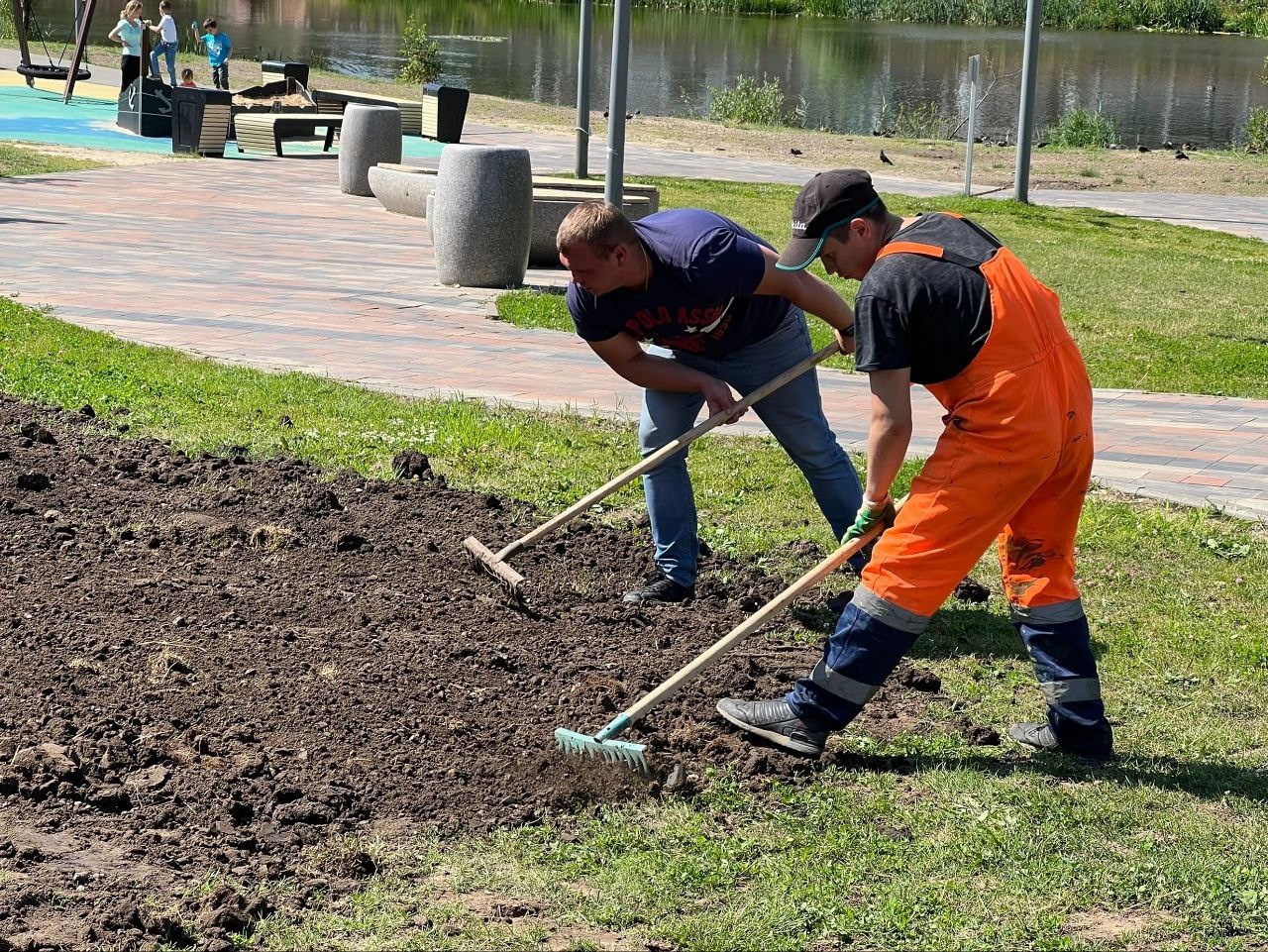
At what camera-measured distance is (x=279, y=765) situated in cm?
412

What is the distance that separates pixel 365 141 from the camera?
1703 centimetres

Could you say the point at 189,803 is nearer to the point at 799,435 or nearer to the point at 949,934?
the point at 949,934

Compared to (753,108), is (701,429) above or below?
below

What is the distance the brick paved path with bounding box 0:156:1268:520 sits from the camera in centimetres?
776

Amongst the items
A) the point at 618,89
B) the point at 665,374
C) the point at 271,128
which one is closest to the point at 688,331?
the point at 665,374

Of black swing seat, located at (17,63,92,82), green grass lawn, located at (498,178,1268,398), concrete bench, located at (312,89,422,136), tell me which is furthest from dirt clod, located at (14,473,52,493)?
black swing seat, located at (17,63,92,82)

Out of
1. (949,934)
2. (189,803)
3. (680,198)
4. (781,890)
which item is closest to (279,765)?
(189,803)

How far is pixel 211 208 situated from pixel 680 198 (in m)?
5.23

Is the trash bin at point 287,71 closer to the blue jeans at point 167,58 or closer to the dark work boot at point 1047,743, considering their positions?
the blue jeans at point 167,58

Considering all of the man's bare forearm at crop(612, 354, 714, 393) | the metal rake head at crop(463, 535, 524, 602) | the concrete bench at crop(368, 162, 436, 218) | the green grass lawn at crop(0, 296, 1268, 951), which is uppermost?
the concrete bench at crop(368, 162, 436, 218)

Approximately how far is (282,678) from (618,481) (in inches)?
51.8

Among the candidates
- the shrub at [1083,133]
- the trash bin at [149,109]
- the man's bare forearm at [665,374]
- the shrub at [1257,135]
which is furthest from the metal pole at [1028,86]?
the man's bare forearm at [665,374]

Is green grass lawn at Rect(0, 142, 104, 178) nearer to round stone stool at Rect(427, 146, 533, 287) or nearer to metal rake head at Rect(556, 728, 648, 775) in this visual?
round stone stool at Rect(427, 146, 533, 287)

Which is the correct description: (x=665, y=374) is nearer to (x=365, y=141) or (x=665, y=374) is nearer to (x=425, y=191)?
(x=425, y=191)
